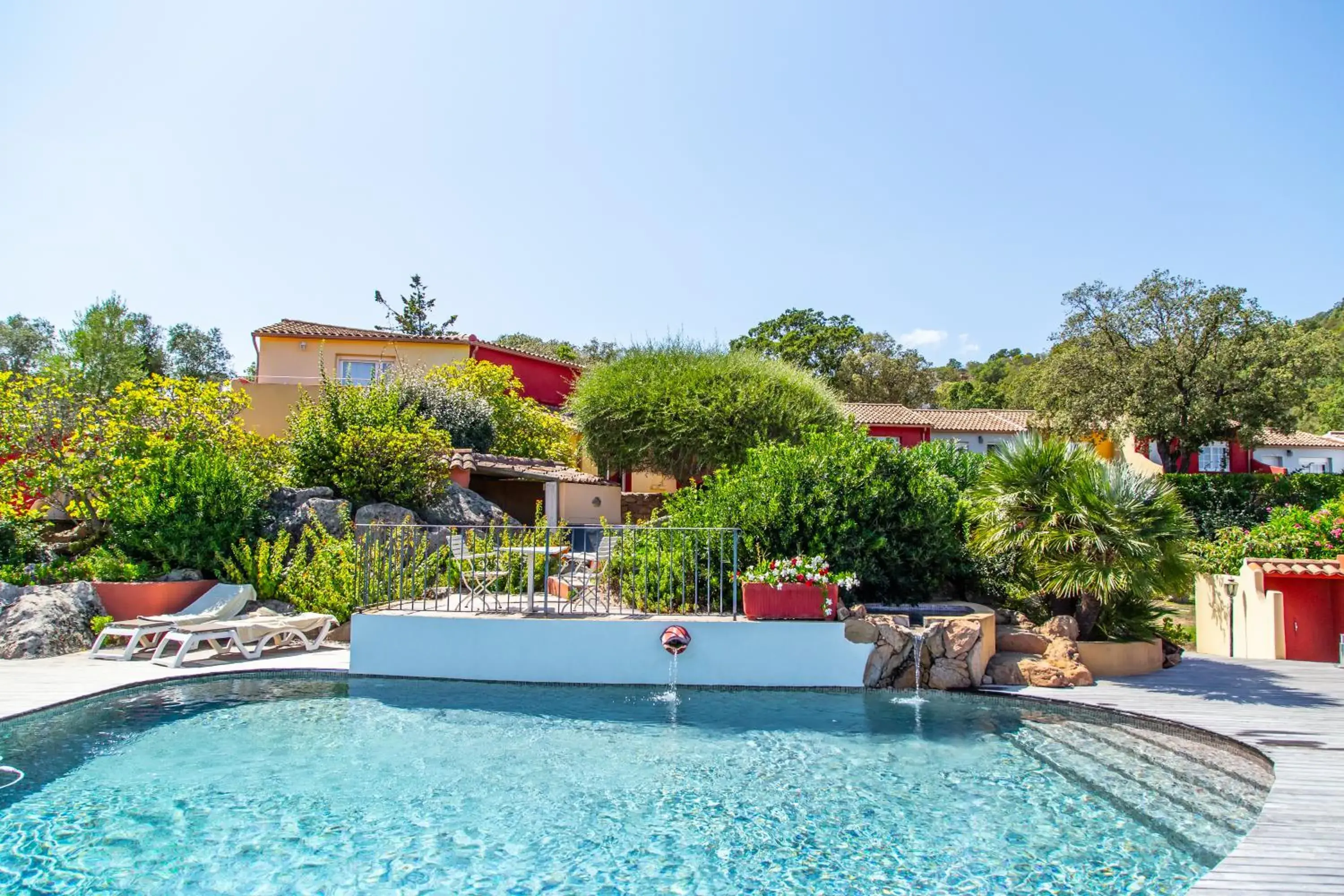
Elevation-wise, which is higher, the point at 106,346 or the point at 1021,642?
the point at 106,346

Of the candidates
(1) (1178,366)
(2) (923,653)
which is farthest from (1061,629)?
(1) (1178,366)

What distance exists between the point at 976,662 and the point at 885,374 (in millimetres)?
40662

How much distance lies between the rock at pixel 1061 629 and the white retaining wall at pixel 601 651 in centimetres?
247

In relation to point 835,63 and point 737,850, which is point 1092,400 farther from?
point 737,850

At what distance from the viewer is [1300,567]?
37.5ft

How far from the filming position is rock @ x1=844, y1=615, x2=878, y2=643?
9.35m

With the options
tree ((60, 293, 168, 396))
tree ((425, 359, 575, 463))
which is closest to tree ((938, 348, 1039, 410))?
tree ((425, 359, 575, 463))

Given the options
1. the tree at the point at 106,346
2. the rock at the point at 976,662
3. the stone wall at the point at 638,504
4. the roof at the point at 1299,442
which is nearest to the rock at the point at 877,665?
the rock at the point at 976,662

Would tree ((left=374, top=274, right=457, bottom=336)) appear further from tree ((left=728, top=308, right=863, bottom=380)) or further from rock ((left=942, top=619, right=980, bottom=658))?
rock ((left=942, top=619, right=980, bottom=658))

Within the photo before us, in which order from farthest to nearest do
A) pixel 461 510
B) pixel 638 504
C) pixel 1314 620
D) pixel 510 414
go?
pixel 638 504
pixel 510 414
pixel 461 510
pixel 1314 620

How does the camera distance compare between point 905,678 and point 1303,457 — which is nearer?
point 905,678

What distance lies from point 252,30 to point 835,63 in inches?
363

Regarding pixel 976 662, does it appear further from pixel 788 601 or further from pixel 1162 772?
pixel 1162 772

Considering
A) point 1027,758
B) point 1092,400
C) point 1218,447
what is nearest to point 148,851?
point 1027,758
